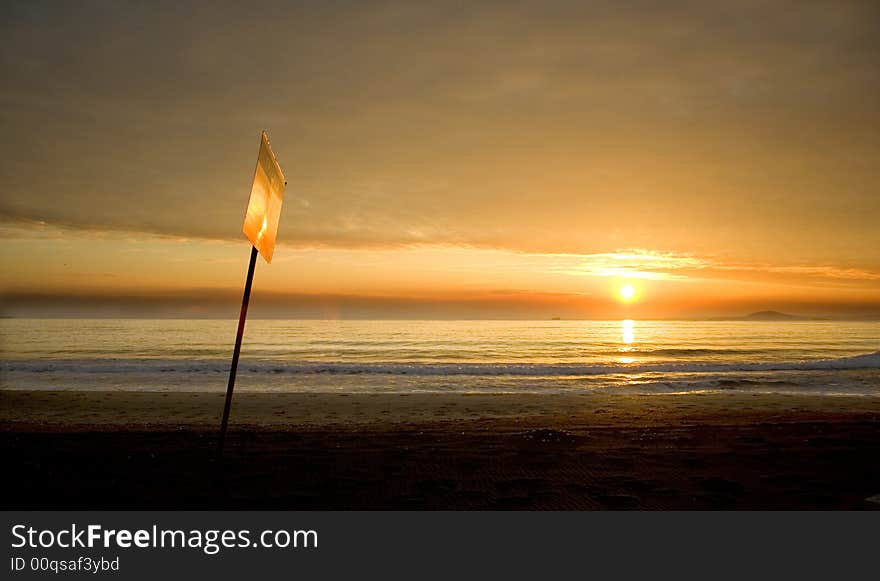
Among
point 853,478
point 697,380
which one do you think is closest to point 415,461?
point 853,478

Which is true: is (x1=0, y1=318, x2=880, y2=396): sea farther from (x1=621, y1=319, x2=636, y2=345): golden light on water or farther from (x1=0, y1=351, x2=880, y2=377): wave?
(x1=621, y1=319, x2=636, y2=345): golden light on water

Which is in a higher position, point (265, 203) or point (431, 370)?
point (265, 203)

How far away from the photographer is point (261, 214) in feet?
17.4

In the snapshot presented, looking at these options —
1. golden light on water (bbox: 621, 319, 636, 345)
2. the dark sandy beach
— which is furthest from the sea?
golden light on water (bbox: 621, 319, 636, 345)

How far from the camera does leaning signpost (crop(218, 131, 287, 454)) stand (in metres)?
5.01

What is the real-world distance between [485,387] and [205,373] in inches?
632

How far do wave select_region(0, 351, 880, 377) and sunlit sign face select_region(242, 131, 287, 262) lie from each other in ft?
80.9

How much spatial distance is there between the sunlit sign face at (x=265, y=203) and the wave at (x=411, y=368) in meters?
24.7

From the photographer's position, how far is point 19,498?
5.58 metres

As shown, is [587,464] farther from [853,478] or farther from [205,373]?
[205,373]

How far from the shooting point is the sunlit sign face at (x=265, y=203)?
500cm

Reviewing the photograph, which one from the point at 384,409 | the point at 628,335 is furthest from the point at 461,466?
the point at 628,335

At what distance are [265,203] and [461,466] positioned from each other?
433cm

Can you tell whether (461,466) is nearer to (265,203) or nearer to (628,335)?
(265,203)
